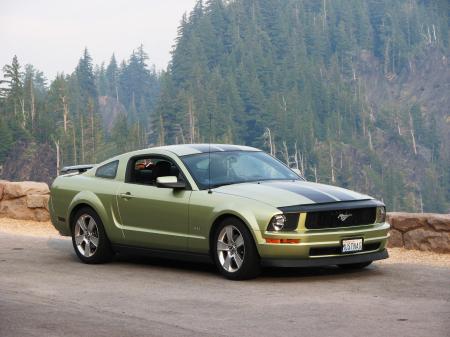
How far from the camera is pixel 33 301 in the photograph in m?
8.96

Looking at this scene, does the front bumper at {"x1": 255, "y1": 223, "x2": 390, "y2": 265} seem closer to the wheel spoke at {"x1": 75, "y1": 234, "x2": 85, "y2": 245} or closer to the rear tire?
the rear tire

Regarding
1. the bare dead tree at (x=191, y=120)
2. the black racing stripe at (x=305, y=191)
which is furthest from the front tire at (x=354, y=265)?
the bare dead tree at (x=191, y=120)

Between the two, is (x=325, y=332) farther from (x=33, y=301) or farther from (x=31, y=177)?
(x=31, y=177)

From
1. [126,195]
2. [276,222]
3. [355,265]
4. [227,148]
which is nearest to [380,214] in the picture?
[355,265]

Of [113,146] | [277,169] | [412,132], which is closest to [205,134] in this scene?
[113,146]

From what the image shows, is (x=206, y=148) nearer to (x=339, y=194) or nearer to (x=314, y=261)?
(x=339, y=194)

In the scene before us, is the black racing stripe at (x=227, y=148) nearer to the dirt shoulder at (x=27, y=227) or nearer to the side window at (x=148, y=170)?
the side window at (x=148, y=170)

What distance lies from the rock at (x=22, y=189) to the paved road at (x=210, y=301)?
7445mm

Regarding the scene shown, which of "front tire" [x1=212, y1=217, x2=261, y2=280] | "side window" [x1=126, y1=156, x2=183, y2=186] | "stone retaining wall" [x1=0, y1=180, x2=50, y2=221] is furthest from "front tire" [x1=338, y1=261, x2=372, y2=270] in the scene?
"stone retaining wall" [x1=0, y1=180, x2=50, y2=221]

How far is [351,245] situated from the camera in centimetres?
1027

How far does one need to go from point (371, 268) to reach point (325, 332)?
4.10 m

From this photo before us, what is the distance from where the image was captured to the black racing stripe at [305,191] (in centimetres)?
1030

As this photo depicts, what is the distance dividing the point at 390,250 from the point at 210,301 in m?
5.82

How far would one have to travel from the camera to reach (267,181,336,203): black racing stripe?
33.8 feet
